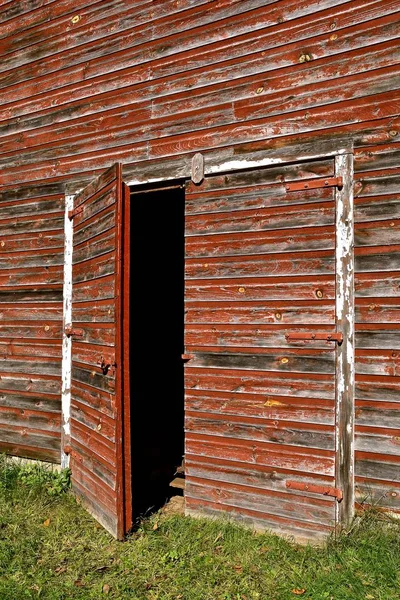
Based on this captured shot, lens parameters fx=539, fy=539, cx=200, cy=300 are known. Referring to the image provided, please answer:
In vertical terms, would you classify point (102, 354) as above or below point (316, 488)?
above

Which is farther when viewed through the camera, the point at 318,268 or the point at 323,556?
the point at 318,268

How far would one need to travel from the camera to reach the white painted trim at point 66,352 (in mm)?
6098

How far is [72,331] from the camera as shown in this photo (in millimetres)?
5945

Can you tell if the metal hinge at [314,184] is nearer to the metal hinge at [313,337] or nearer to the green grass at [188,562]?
the metal hinge at [313,337]

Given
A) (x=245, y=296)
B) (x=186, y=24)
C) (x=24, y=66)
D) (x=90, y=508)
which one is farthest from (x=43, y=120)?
(x=90, y=508)

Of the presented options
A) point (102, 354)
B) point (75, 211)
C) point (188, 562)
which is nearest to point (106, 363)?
point (102, 354)

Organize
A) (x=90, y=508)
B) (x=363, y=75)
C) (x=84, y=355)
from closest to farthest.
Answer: (x=363, y=75) < (x=90, y=508) < (x=84, y=355)

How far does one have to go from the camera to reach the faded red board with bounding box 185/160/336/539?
14.8 ft

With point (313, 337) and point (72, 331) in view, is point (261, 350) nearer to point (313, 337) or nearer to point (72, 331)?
point (313, 337)

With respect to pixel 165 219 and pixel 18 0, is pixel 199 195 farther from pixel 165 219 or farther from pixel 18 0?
pixel 18 0

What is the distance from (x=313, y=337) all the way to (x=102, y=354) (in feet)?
6.31

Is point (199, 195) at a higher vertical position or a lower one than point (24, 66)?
lower

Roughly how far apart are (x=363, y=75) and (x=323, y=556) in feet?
12.6

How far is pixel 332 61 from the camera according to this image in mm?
4562
